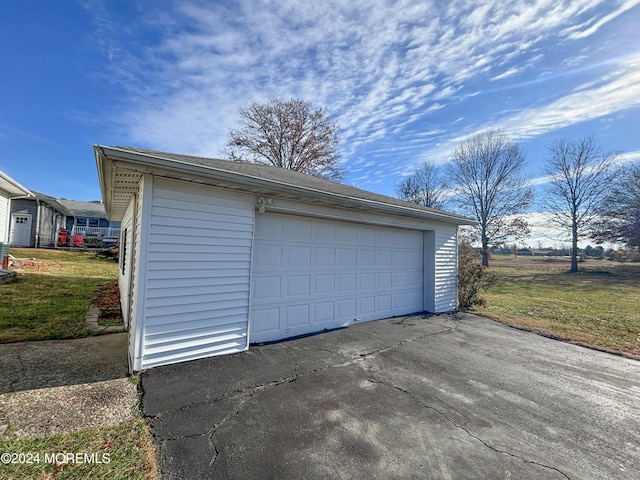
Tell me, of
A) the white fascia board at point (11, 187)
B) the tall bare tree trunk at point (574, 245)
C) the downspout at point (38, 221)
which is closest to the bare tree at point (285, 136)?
the white fascia board at point (11, 187)

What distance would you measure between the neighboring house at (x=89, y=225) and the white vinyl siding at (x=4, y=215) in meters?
11.0

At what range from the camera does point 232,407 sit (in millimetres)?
2787

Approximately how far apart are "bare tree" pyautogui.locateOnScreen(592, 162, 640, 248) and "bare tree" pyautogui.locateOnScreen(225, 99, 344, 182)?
2190cm

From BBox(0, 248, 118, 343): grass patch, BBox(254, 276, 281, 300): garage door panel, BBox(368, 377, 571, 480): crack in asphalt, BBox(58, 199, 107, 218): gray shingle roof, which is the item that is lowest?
BBox(368, 377, 571, 480): crack in asphalt

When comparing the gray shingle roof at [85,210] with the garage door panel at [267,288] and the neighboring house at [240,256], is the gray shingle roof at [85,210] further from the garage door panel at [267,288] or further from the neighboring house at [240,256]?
the garage door panel at [267,288]

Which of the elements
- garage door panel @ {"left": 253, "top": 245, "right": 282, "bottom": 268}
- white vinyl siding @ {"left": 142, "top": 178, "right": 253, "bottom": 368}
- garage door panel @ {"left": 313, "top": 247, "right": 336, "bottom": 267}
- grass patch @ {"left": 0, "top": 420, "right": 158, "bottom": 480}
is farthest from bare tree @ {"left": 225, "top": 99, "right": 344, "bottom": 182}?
grass patch @ {"left": 0, "top": 420, "right": 158, "bottom": 480}

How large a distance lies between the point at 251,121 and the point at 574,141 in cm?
2545

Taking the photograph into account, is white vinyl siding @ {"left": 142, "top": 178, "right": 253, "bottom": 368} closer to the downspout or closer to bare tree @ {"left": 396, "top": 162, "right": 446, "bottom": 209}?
the downspout

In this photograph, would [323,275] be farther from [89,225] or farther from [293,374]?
[89,225]

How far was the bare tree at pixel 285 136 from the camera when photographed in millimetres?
19531

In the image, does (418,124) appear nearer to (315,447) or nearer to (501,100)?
(501,100)

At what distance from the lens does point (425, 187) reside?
85.8ft

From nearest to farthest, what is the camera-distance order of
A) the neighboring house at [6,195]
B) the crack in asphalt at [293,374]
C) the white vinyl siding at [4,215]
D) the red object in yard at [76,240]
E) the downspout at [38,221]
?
the crack in asphalt at [293,374] < the neighboring house at [6,195] < the white vinyl siding at [4,215] < the downspout at [38,221] < the red object in yard at [76,240]

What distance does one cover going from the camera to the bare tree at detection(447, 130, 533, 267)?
2294cm
